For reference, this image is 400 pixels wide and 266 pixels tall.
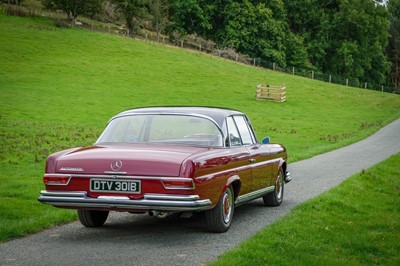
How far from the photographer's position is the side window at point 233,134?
927 cm

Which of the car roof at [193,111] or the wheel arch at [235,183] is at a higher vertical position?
the car roof at [193,111]

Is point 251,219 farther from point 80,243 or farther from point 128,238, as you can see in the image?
point 80,243

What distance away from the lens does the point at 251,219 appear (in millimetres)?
9781

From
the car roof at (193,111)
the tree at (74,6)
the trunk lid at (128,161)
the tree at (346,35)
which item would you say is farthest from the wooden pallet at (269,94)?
the trunk lid at (128,161)

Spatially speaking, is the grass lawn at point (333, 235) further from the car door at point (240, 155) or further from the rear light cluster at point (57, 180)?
the rear light cluster at point (57, 180)

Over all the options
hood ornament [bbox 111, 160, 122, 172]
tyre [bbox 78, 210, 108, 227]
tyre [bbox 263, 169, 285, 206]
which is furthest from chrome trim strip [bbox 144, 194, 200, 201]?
tyre [bbox 263, 169, 285, 206]

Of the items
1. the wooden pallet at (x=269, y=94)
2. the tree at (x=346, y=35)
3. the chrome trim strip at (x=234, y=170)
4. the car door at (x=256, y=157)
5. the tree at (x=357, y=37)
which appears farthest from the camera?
the tree at (x=346, y=35)

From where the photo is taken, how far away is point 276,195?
1108 cm

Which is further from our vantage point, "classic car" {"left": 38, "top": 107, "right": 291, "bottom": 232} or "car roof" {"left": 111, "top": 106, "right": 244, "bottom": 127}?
"car roof" {"left": 111, "top": 106, "right": 244, "bottom": 127}

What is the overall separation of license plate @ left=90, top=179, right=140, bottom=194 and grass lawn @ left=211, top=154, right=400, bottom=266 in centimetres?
140

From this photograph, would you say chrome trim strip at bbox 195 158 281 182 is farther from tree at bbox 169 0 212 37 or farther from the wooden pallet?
tree at bbox 169 0 212 37

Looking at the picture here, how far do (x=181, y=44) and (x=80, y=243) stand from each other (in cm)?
7459

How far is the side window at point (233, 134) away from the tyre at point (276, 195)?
174 cm

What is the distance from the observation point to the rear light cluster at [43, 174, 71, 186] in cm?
788
